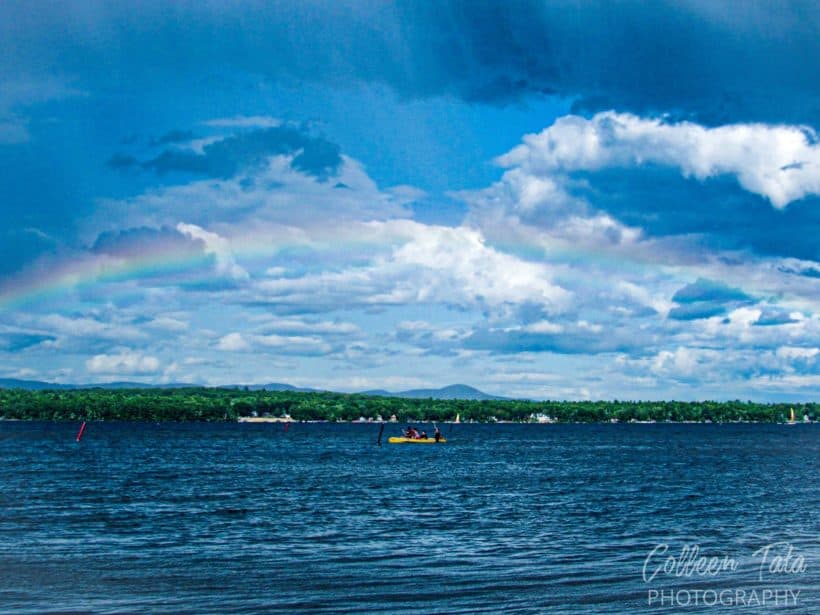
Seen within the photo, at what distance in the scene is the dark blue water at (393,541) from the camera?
91.9 ft

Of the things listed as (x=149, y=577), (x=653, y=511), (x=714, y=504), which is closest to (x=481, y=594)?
(x=149, y=577)

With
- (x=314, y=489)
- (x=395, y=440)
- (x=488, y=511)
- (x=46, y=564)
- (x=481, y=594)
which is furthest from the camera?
(x=395, y=440)

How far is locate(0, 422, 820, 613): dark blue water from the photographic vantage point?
28.0 metres

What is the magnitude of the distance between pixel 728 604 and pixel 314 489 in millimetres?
42047

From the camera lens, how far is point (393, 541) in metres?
39.2

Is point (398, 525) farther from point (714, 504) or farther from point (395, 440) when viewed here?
point (395, 440)

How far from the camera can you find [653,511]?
2060 inches

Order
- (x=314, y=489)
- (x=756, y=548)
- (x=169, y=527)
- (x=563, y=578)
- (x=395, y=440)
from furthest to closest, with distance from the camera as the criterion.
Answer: (x=395, y=440) < (x=314, y=489) < (x=169, y=527) < (x=756, y=548) < (x=563, y=578)

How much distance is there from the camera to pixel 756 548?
37.8m

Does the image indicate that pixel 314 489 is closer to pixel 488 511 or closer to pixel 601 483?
pixel 488 511

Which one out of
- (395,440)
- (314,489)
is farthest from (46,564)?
(395,440)

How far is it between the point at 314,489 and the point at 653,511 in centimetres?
2482

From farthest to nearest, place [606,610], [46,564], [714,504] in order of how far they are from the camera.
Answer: [714,504]
[46,564]
[606,610]

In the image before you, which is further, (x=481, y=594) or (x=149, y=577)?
(x=149, y=577)
